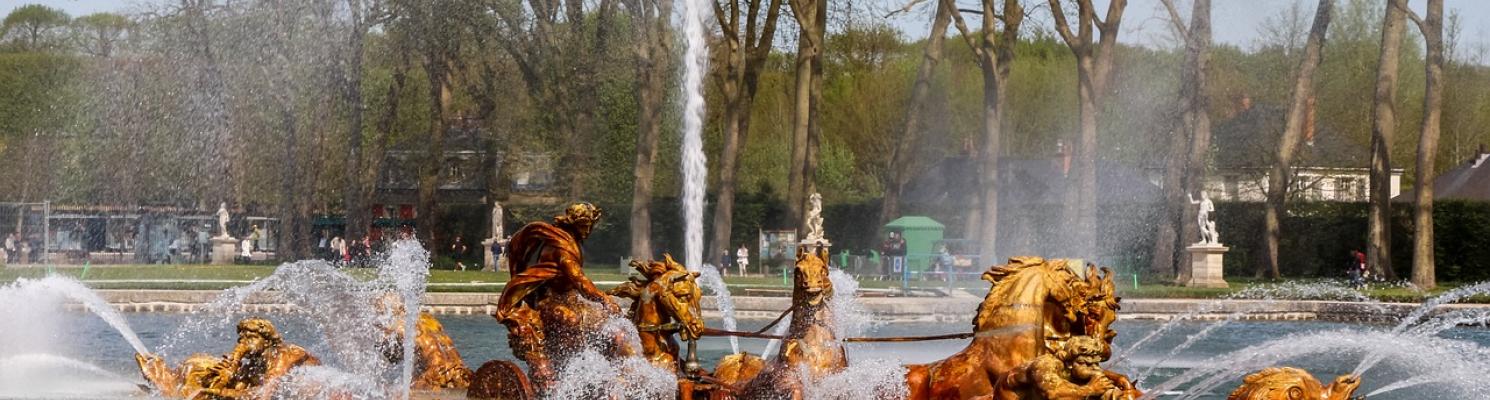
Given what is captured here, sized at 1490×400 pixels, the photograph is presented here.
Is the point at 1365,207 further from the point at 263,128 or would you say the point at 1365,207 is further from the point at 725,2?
the point at 263,128

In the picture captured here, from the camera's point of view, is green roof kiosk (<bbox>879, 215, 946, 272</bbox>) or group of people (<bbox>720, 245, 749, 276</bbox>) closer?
group of people (<bbox>720, 245, 749, 276</bbox>)

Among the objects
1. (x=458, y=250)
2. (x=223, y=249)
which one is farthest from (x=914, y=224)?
(x=223, y=249)

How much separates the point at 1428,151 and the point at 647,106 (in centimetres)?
1489

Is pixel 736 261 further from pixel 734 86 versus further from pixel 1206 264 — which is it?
pixel 1206 264

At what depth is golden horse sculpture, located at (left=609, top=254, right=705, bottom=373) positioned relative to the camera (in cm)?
954

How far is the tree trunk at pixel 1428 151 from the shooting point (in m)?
32.1

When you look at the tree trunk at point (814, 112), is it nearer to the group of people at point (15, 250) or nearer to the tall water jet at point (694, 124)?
the tall water jet at point (694, 124)

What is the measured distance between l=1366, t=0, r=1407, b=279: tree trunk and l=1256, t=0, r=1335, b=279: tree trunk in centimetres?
207

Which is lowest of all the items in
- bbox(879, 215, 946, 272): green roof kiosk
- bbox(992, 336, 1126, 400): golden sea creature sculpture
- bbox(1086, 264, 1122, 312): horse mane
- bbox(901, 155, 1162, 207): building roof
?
bbox(992, 336, 1126, 400): golden sea creature sculpture

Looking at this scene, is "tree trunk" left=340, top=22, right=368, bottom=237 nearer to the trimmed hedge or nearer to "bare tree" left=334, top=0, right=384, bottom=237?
"bare tree" left=334, top=0, right=384, bottom=237

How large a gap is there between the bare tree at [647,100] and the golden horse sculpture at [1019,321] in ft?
92.3

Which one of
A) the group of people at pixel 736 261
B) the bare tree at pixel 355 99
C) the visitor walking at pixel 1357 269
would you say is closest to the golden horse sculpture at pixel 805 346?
the visitor walking at pixel 1357 269

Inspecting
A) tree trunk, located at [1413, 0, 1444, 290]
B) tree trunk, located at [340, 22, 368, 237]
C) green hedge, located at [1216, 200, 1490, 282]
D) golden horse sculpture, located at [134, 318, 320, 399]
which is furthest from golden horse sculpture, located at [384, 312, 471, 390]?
green hedge, located at [1216, 200, 1490, 282]

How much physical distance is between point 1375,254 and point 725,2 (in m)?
14.5
